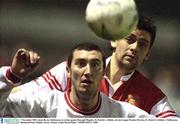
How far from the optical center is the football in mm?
2008

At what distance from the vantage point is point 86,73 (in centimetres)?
212

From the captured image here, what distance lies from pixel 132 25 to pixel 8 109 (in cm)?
59

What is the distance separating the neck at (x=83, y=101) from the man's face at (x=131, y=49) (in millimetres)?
212

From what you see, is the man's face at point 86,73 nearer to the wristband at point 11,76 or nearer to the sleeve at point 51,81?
the sleeve at point 51,81

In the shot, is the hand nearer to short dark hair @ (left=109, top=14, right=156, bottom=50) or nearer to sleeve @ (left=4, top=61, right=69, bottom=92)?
sleeve @ (left=4, top=61, right=69, bottom=92)

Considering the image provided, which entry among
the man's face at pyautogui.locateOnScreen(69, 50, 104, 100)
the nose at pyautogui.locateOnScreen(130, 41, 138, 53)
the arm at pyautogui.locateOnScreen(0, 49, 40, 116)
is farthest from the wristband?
the nose at pyautogui.locateOnScreen(130, 41, 138, 53)

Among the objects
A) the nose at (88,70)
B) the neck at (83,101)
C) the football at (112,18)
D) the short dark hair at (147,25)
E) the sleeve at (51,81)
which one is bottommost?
the neck at (83,101)

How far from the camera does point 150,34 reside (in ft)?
7.49

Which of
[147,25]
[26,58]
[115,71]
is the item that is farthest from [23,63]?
[147,25]

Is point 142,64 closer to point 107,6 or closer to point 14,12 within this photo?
point 107,6

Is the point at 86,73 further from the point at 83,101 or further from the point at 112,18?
the point at 112,18

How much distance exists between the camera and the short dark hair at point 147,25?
2228 mm

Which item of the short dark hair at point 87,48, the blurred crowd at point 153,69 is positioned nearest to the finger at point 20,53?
the blurred crowd at point 153,69

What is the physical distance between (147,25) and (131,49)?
0.41ft
